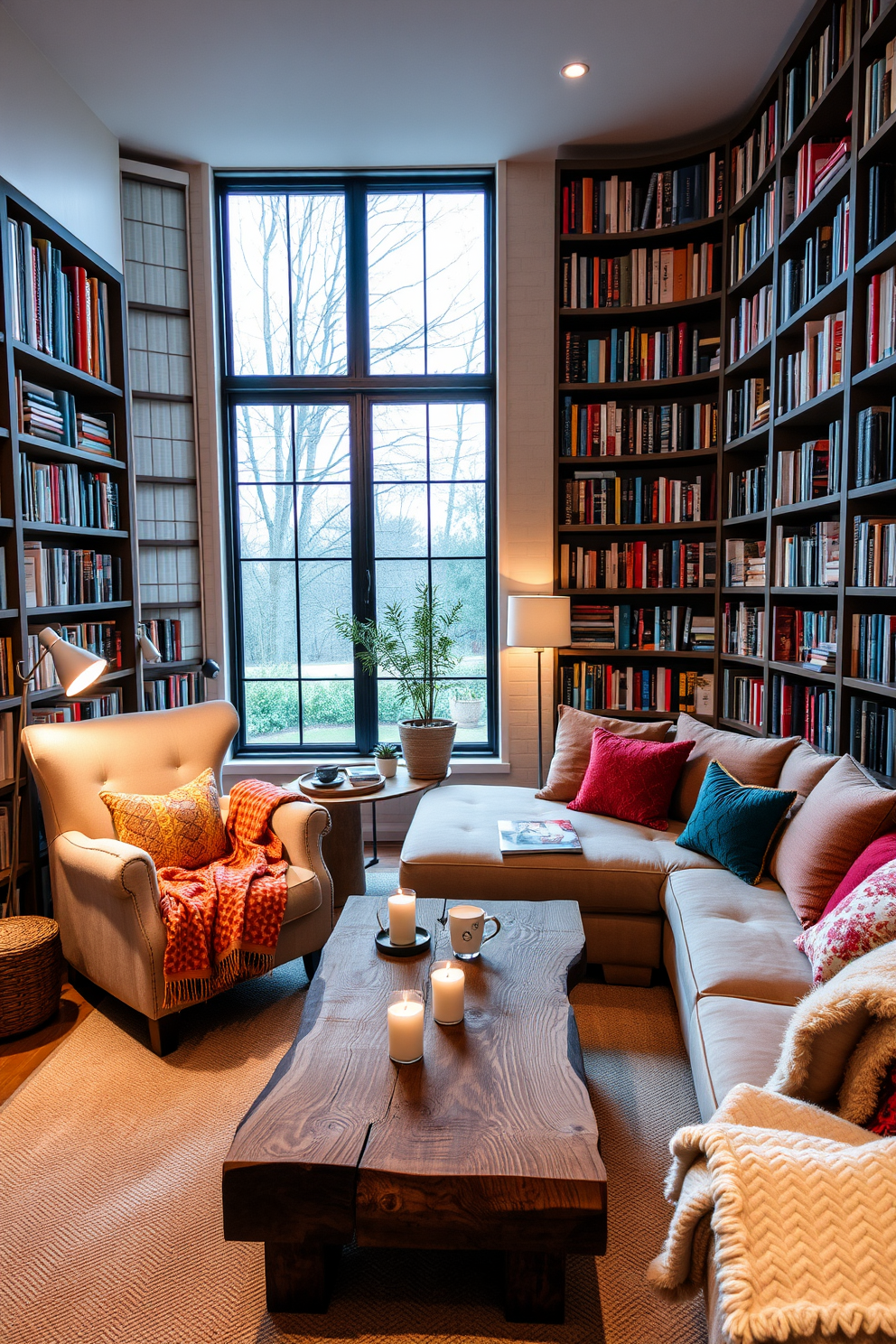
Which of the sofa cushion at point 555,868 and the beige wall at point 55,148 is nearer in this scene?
the sofa cushion at point 555,868

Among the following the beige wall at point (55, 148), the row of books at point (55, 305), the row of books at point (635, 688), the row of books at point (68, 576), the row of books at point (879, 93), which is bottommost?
the row of books at point (635, 688)

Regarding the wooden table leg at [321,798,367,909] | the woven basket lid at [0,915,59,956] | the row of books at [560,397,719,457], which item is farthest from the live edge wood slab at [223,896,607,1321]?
the row of books at [560,397,719,457]

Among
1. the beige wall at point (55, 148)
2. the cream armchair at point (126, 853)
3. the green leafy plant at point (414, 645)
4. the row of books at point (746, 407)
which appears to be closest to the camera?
the cream armchair at point (126, 853)

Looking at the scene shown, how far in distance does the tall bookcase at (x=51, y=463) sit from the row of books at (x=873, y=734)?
287 centimetres

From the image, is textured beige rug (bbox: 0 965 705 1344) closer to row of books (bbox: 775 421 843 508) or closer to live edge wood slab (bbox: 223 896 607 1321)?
live edge wood slab (bbox: 223 896 607 1321)

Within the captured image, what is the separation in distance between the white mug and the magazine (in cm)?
77

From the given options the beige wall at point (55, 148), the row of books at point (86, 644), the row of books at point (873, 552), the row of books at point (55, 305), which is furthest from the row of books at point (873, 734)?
the beige wall at point (55, 148)

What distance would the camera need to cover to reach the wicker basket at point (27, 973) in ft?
8.27

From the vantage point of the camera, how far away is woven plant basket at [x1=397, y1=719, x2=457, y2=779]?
3824 millimetres

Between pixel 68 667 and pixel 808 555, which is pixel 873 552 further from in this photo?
pixel 68 667

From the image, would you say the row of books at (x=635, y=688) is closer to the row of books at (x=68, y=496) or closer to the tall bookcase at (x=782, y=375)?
the tall bookcase at (x=782, y=375)

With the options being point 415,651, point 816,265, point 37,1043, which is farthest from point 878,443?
point 37,1043

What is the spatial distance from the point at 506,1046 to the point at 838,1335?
0.80m

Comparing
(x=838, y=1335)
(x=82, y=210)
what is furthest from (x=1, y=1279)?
(x=82, y=210)
